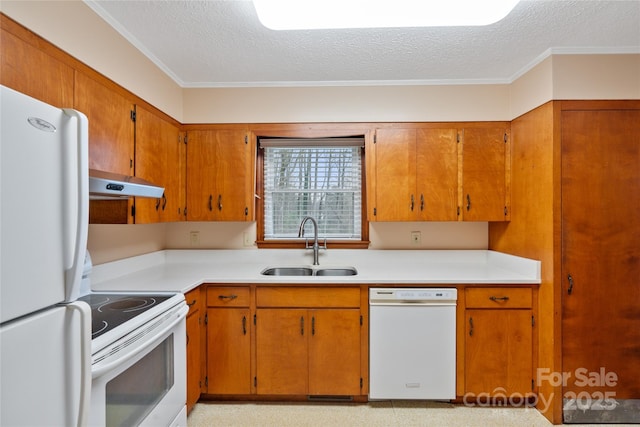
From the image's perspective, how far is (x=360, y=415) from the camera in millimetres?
2016

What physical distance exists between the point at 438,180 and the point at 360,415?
5.89ft

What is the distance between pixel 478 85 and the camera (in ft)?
8.15

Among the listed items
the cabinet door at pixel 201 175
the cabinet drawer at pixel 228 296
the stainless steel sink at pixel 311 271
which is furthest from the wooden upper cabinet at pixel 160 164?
the stainless steel sink at pixel 311 271

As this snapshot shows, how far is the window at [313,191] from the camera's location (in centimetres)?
277

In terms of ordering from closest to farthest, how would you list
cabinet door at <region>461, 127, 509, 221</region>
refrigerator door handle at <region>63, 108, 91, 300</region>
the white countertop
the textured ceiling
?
refrigerator door handle at <region>63, 108, 91, 300</region>, the textured ceiling, the white countertop, cabinet door at <region>461, 127, 509, 221</region>

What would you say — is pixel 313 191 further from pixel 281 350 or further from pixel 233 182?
pixel 281 350

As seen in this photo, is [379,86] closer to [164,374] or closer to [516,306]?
[516,306]

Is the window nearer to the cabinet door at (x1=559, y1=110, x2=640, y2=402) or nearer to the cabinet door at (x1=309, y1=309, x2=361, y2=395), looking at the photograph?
the cabinet door at (x1=309, y1=309, x2=361, y2=395)

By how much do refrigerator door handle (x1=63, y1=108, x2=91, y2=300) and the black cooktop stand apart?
0.44 metres

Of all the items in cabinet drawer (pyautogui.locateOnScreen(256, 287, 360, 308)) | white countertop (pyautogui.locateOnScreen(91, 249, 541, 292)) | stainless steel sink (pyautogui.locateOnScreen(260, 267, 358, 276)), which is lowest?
cabinet drawer (pyautogui.locateOnScreen(256, 287, 360, 308))

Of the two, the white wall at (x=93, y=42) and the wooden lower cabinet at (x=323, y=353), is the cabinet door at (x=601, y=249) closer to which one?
the wooden lower cabinet at (x=323, y=353)

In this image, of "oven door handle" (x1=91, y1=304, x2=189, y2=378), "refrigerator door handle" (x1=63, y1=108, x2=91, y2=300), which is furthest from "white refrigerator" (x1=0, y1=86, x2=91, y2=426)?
"oven door handle" (x1=91, y1=304, x2=189, y2=378)

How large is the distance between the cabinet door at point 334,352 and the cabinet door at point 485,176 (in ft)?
4.16

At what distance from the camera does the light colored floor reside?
76.6 inches
